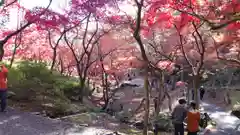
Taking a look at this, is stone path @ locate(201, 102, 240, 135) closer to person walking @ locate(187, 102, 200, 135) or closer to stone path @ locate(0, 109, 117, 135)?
person walking @ locate(187, 102, 200, 135)

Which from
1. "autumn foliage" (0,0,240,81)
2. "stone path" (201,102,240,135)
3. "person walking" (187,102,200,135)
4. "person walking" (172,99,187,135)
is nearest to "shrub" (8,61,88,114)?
"autumn foliage" (0,0,240,81)

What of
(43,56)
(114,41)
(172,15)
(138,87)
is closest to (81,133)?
(172,15)

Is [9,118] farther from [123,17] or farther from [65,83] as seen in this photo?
[123,17]

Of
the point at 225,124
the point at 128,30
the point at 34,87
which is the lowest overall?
the point at 225,124

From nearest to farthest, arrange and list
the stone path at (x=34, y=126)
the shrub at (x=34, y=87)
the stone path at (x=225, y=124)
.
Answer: the stone path at (x=34, y=126) → the stone path at (x=225, y=124) → the shrub at (x=34, y=87)

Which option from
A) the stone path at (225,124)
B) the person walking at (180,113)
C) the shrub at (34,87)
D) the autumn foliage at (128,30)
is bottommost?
the stone path at (225,124)

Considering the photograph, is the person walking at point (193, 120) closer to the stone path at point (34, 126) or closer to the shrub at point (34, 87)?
the stone path at point (34, 126)

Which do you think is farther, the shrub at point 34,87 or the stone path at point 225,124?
the shrub at point 34,87

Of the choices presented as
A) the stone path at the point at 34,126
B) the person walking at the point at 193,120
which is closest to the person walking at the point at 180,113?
the person walking at the point at 193,120

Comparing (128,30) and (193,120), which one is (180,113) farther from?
(128,30)

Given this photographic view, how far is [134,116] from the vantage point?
54.2ft

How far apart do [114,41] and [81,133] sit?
11.8m

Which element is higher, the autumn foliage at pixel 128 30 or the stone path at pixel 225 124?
the autumn foliage at pixel 128 30

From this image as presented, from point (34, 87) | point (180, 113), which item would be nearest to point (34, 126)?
point (34, 87)
